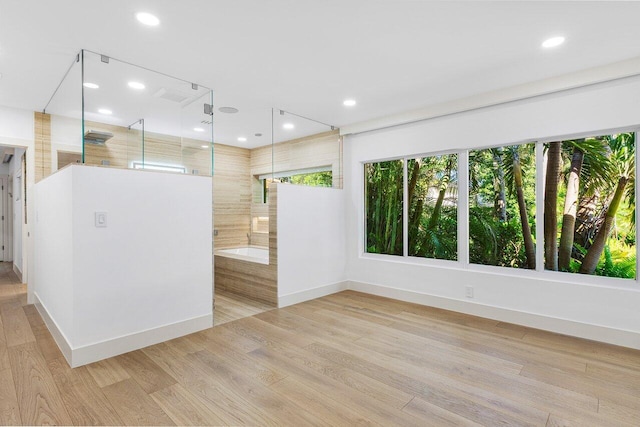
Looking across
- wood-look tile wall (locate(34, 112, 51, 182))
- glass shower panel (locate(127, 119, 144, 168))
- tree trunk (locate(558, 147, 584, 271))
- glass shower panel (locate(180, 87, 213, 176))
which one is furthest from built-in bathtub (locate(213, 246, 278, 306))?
tree trunk (locate(558, 147, 584, 271))


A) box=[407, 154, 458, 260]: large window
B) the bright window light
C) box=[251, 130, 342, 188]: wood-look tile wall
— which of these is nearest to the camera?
the bright window light

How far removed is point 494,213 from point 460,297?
1054 millimetres

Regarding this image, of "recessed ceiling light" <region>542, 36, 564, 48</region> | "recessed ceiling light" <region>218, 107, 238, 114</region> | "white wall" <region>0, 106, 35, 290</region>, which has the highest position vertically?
"recessed ceiling light" <region>218, 107, 238, 114</region>

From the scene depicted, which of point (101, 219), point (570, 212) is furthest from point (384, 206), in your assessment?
point (101, 219)

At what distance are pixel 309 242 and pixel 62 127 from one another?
117 inches

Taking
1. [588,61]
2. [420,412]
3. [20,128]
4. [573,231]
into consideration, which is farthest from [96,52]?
[573,231]

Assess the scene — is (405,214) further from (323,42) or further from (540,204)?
(323,42)

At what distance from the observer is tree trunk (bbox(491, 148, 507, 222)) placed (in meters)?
3.71

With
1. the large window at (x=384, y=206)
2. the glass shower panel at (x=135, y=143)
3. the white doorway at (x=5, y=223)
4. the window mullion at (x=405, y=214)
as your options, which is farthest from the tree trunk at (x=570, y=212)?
the white doorway at (x=5, y=223)

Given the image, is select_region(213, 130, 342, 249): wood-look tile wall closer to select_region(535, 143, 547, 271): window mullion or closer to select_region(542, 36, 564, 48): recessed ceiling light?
select_region(535, 143, 547, 271): window mullion

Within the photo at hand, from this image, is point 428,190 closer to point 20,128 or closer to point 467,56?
point 467,56

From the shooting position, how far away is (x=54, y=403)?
2008 millimetres

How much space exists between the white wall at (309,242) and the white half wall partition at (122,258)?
1028 mm

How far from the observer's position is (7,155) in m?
6.51
